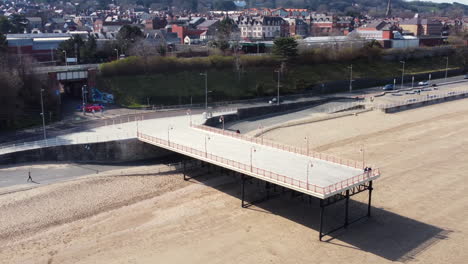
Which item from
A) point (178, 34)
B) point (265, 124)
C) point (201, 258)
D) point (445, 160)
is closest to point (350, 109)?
point (265, 124)

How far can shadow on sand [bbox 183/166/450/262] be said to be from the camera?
22.8 m

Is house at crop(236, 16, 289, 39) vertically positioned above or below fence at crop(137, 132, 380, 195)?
above

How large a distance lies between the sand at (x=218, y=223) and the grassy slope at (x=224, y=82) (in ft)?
62.7

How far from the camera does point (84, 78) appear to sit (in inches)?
1905

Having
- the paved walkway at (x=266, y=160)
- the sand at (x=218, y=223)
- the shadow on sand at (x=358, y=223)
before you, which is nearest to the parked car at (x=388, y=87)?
the sand at (x=218, y=223)

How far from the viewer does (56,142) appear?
33531 millimetres

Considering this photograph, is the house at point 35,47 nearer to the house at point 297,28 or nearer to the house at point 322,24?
the house at point 297,28

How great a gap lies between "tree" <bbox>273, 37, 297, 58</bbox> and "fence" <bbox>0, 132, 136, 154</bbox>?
103ft

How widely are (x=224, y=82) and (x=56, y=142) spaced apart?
87.4 feet

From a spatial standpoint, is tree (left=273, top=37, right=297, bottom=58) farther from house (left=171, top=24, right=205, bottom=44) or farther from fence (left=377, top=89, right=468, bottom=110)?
house (left=171, top=24, right=205, bottom=44)

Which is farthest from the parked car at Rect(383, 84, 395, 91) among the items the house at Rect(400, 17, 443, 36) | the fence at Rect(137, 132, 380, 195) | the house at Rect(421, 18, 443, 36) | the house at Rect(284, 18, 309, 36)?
the house at Rect(421, 18, 443, 36)

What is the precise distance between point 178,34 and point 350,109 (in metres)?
47.8

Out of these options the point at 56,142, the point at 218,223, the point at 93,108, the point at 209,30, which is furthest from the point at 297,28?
the point at 218,223

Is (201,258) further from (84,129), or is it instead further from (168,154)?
(84,129)
